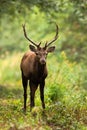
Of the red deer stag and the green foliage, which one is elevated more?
the red deer stag

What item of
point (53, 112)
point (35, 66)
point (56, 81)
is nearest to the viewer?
point (35, 66)

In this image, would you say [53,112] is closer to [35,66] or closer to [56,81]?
[35,66]

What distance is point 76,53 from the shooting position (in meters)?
25.1

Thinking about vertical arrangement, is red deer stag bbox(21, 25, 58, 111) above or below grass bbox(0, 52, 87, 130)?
above

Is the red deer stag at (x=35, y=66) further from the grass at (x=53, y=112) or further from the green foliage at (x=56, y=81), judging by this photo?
the green foliage at (x=56, y=81)

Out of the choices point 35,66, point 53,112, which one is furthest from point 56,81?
point 35,66

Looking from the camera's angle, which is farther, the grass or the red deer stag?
the red deer stag

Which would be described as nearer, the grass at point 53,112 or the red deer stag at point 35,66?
the grass at point 53,112

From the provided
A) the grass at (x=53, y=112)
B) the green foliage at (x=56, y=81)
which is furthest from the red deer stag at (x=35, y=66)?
the green foliage at (x=56, y=81)

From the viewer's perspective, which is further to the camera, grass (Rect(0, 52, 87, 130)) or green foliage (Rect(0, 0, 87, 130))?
green foliage (Rect(0, 0, 87, 130))

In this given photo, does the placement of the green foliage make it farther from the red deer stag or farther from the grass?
the red deer stag

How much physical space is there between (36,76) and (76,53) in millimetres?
12826

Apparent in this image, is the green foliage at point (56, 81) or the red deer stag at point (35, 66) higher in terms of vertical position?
the red deer stag at point (35, 66)

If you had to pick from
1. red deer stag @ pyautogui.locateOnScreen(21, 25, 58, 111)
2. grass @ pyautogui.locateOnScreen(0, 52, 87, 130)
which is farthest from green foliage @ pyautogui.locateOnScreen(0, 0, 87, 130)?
red deer stag @ pyautogui.locateOnScreen(21, 25, 58, 111)
